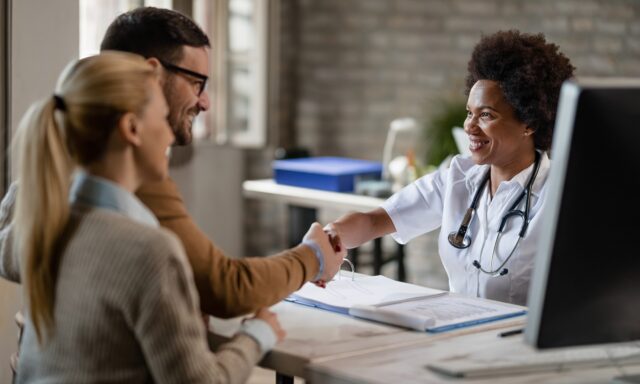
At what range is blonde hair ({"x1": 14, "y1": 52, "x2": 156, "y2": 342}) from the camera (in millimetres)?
1508

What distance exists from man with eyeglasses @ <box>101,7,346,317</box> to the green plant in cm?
309

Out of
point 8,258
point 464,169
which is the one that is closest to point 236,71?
point 464,169

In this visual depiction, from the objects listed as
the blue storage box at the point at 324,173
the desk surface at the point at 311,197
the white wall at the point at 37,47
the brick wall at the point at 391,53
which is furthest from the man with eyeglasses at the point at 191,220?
the brick wall at the point at 391,53

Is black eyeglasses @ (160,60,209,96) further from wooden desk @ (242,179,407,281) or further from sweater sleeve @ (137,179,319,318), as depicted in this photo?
wooden desk @ (242,179,407,281)

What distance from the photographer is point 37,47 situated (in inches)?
118

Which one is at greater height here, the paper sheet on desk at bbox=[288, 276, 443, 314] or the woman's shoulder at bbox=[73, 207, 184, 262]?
the woman's shoulder at bbox=[73, 207, 184, 262]

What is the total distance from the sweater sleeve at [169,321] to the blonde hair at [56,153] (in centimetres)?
16

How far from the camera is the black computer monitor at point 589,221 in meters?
1.45

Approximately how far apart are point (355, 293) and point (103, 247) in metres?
0.83

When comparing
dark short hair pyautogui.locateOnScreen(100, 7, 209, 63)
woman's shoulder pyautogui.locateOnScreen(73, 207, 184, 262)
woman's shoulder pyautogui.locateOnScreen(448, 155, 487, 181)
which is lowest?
woman's shoulder pyautogui.locateOnScreen(448, 155, 487, 181)

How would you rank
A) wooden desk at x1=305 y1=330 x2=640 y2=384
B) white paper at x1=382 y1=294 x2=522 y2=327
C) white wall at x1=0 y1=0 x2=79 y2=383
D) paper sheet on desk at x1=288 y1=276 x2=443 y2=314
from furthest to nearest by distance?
white wall at x1=0 y1=0 x2=79 y2=383 → paper sheet on desk at x1=288 y1=276 x2=443 y2=314 → white paper at x1=382 y1=294 x2=522 y2=327 → wooden desk at x1=305 y1=330 x2=640 y2=384

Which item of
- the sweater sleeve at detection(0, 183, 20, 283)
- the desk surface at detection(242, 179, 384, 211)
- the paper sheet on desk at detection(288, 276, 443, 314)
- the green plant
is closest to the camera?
the sweater sleeve at detection(0, 183, 20, 283)

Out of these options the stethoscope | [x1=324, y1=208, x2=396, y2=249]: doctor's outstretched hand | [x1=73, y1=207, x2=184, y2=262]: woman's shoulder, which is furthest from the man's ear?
the stethoscope

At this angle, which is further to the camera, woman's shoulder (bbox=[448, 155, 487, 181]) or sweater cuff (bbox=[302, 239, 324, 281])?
woman's shoulder (bbox=[448, 155, 487, 181])
